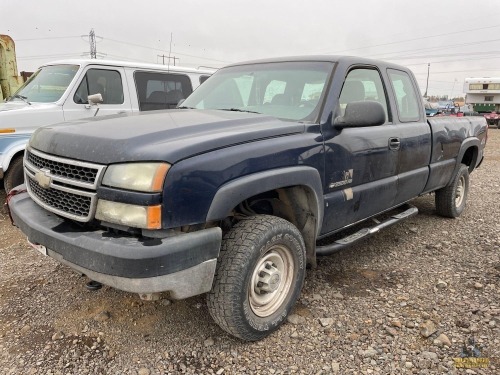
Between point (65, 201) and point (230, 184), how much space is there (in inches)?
39.3

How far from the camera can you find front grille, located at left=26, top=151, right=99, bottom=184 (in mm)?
2227

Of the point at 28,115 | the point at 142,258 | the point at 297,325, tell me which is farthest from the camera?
the point at 28,115

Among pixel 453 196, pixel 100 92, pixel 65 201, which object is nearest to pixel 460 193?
pixel 453 196

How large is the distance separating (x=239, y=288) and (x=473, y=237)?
3494 millimetres

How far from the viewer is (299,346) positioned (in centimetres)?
262

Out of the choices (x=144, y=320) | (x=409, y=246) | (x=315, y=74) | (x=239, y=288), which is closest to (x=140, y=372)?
(x=144, y=320)

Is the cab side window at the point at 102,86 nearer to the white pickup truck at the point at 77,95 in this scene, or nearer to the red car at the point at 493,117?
the white pickup truck at the point at 77,95

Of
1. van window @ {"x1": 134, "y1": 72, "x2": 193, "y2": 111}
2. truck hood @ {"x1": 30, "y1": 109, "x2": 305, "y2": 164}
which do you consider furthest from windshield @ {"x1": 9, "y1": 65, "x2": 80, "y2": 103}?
truck hood @ {"x1": 30, "y1": 109, "x2": 305, "y2": 164}

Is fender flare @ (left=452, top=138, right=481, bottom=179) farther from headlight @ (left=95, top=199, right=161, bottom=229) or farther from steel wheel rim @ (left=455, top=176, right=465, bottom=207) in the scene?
headlight @ (left=95, top=199, right=161, bottom=229)

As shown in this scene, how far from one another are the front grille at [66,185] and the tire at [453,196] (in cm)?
444

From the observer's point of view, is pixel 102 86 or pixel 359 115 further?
pixel 102 86

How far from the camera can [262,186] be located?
2.43m

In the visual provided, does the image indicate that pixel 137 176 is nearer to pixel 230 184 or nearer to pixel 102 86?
pixel 230 184

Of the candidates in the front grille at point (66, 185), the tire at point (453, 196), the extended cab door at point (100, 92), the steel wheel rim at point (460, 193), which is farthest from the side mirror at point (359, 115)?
the extended cab door at point (100, 92)
